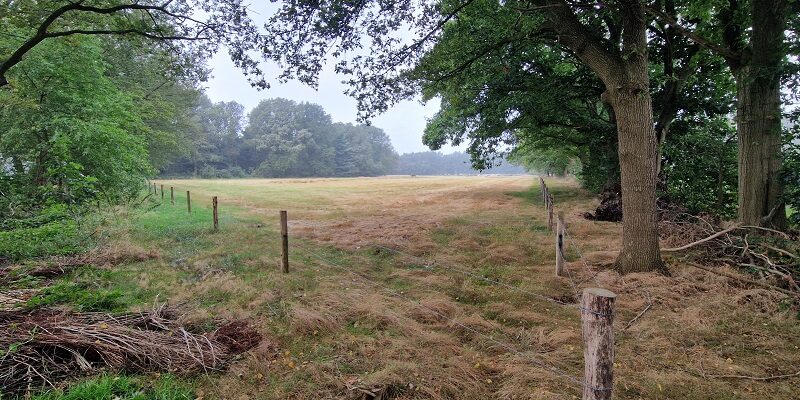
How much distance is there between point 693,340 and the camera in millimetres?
4312

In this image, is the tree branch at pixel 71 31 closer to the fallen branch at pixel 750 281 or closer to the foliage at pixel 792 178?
the fallen branch at pixel 750 281

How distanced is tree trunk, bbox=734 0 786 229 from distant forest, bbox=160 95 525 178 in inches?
3242

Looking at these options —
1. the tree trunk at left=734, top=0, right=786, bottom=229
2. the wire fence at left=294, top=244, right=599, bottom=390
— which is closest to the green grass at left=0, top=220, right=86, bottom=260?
the wire fence at left=294, top=244, right=599, bottom=390

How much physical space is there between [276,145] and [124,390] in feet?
296

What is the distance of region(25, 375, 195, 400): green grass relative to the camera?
3.15m

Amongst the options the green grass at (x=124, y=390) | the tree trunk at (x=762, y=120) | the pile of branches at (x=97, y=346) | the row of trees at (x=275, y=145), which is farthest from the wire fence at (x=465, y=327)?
the row of trees at (x=275, y=145)

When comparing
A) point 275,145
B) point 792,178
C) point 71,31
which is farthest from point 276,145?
point 792,178

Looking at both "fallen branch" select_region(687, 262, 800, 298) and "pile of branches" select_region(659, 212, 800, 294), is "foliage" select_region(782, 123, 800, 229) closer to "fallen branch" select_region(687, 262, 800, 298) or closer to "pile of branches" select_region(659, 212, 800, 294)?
"pile of branches" select_region(659, 212, 800, 294)

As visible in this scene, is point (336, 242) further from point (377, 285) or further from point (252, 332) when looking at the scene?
point (252, 332)

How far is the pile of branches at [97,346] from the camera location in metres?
3.35

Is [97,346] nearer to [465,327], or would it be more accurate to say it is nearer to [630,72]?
[465,327]

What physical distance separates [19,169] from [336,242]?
12909 millimetres

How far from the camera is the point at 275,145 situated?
289 ft

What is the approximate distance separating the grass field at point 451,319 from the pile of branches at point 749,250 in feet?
1.70
